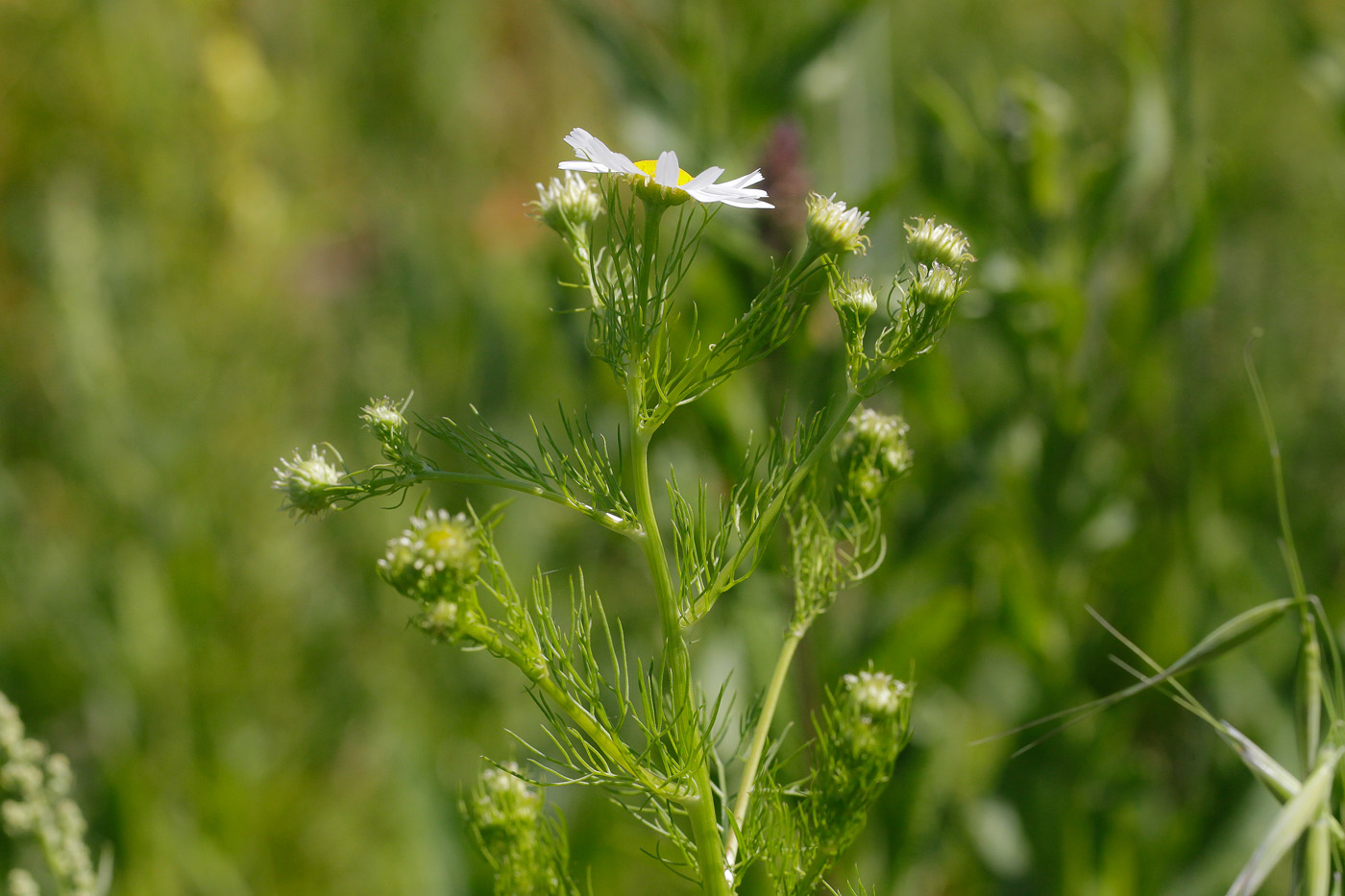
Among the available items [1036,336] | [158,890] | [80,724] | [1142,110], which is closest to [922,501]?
[1036,336]

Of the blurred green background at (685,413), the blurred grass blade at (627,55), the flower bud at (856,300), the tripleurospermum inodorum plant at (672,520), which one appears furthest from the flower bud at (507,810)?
the blurred grass blade at (627,55)

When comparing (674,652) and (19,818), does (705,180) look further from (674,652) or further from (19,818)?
(19,818)

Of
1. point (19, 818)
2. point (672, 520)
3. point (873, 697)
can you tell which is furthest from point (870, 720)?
point (19, 818)

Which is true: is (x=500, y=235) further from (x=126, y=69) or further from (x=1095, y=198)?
(x=1095, y=198)

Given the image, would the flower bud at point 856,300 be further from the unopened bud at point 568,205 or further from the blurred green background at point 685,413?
the blurred green background at point 685,413

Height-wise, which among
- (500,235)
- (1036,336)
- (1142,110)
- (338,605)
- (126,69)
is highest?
(126,69)

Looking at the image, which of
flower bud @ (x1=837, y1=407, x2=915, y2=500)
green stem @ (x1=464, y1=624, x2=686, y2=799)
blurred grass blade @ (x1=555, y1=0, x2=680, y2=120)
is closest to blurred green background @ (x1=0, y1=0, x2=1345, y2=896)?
blurred grass blade @ (x1=555, y1=0, x2=680, y2=120)
